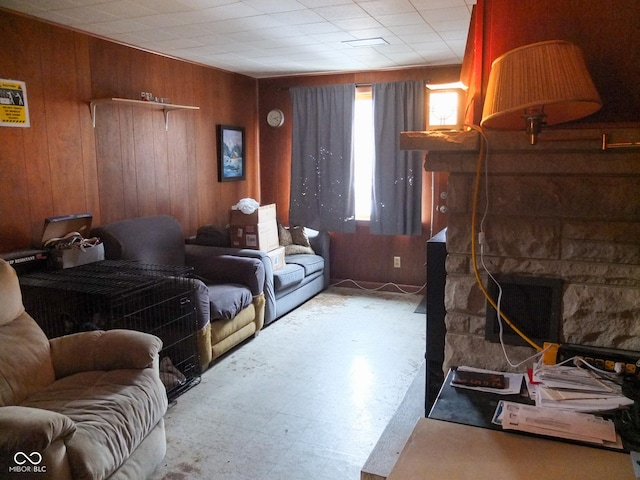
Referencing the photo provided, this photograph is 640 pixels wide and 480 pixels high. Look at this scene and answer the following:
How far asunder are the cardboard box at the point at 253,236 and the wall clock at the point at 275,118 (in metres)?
1.45

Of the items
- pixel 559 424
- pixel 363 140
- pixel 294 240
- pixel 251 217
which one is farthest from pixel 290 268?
pixel 559 424

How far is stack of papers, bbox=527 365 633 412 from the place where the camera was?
1.47m

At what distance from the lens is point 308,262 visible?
4918 millimetres

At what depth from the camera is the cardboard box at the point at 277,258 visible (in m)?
4.40

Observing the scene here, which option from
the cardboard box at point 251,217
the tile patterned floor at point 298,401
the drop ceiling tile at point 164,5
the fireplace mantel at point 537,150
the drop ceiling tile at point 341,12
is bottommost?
the tile patterned floor at point 298,401

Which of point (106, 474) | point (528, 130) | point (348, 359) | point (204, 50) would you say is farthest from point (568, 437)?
point (204, 50)

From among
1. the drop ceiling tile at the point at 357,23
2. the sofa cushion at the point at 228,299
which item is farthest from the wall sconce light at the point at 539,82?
the sofa cushion at the point at 228,299

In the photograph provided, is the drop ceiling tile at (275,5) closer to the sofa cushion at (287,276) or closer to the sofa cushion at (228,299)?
the sofa cushion at (228,299)

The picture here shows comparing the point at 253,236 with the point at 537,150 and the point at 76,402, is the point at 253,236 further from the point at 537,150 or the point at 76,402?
the point at 537,150

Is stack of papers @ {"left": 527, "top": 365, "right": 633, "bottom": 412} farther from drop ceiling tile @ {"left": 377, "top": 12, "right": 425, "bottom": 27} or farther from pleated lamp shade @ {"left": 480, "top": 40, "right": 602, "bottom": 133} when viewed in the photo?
drop ceiling tile @ {"left": 377, "top": 12, "right": 425, "bottom": 27}

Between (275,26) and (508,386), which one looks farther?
(275,26)

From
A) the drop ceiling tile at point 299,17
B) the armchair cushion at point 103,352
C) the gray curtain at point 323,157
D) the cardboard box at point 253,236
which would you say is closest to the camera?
the armchair cushion at point 103,352

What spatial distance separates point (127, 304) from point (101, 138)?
1400 mm

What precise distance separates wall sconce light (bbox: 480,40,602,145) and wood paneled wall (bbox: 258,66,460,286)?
3621 millimetres
